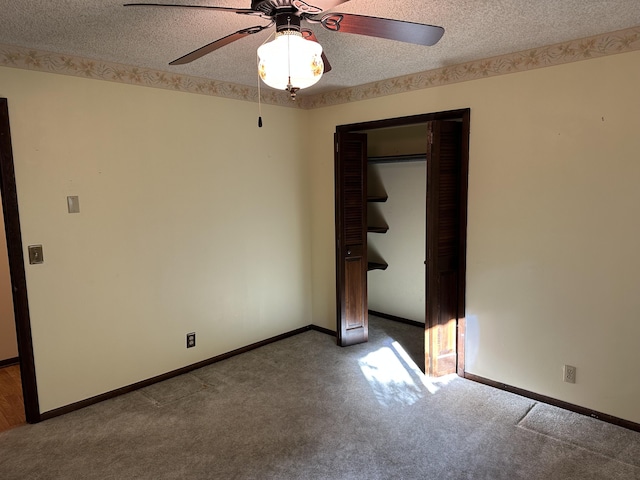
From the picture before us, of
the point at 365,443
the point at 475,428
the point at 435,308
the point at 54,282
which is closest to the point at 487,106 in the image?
the point at 435,308

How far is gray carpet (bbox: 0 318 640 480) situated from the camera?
2.31m

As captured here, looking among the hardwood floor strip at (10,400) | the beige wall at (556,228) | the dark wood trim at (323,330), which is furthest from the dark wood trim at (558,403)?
Result: the hardwood floor strip at (10,400)

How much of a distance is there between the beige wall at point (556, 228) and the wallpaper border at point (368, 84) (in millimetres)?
66

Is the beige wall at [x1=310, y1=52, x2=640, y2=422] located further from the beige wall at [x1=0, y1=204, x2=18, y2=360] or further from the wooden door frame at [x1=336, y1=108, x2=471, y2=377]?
the beige wall at [x1=0, y1=204, x2=18, y2=360]

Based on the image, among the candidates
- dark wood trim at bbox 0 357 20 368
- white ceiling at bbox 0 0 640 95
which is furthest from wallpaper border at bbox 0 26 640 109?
dark wood trim at bbox 0 357 20 368

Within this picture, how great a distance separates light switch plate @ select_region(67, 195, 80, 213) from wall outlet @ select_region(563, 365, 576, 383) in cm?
346

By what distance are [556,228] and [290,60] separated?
215 centimetres

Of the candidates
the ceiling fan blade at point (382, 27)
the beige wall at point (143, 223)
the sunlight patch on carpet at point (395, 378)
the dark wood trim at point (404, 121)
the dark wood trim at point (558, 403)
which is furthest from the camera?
the dark wood trim at point (404, 121)

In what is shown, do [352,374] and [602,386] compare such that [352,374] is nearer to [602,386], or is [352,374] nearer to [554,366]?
[554,366]

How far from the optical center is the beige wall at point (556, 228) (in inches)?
101

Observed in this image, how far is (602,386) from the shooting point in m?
2.72

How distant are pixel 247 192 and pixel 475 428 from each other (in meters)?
2.59

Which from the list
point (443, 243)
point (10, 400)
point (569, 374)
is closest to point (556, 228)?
point (443, 243)

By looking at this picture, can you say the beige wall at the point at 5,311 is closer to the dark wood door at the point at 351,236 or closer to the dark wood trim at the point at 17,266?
the dark wood trim at the point at 17,266
